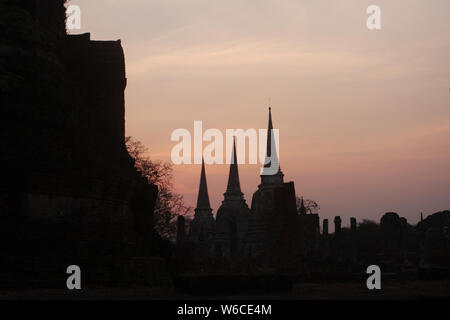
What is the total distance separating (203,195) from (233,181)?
5716 mm

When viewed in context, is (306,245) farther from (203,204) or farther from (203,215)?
(203,204)

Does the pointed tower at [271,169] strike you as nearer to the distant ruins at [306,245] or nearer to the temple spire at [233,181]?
the distant ruins at [306,245]

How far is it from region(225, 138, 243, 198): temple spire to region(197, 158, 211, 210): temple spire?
4.57 meters

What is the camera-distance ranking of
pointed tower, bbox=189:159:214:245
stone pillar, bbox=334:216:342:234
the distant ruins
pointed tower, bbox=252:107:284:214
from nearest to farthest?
the distant ruins
stone pillar, bbox=334:216:342:234
pointed tower, bbox=252:107:284:214
pointed tower, bbox=189:159:214:245

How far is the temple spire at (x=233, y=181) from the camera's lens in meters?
89.5

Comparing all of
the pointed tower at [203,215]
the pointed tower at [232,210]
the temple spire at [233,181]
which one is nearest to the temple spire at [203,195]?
the pointed tower at [203,215]

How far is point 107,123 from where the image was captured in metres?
18.9

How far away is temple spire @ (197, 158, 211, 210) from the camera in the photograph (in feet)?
307

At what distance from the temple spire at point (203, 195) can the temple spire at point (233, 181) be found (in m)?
4.57

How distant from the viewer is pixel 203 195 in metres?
94.4

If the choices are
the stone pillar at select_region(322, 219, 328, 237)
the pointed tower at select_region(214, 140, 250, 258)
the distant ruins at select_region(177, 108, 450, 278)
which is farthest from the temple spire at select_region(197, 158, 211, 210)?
the stone pillar at select_region(322, 219, 328, 237)

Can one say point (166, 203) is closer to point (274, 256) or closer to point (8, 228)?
point (274, 256)

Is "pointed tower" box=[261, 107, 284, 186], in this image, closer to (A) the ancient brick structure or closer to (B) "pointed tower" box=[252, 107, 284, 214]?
(B) "pointed tower" box=[252, 107, 284, 214]

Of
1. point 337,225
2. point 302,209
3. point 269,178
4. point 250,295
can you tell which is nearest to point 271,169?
point 269,178
